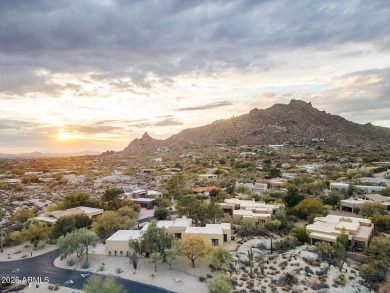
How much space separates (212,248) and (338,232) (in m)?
13.7

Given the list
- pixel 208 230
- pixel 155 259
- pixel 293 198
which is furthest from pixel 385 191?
pixel 155 259

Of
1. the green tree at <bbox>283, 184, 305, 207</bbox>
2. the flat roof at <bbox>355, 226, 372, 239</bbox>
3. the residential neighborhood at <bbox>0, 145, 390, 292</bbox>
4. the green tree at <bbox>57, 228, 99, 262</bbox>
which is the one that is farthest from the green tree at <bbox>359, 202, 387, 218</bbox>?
the green tree at <bbox>57, 228, 99, 262</bbox>

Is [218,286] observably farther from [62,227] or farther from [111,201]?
[111,201]

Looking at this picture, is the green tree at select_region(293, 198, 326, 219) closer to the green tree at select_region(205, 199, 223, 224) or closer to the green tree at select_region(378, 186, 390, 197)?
the green tree at select_region(205, 199, 223, 224)

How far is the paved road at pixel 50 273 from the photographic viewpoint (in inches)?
1025

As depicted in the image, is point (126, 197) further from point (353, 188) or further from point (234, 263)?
point (353, 188)

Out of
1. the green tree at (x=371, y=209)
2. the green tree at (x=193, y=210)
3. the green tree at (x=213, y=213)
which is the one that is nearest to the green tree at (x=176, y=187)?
the green tree at (x=193, y=210)

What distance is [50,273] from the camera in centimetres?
2838

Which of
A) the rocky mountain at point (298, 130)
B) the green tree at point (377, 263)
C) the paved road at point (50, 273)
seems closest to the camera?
the paved road at point (50, 273)

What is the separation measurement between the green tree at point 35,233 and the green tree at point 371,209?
39683 millimetres

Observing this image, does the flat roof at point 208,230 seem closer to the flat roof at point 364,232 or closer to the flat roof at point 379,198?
the flat roof at point 364,232

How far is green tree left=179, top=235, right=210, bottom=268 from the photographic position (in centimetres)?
2952

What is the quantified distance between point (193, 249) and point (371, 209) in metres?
26.2

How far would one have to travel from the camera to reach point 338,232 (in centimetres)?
3309
